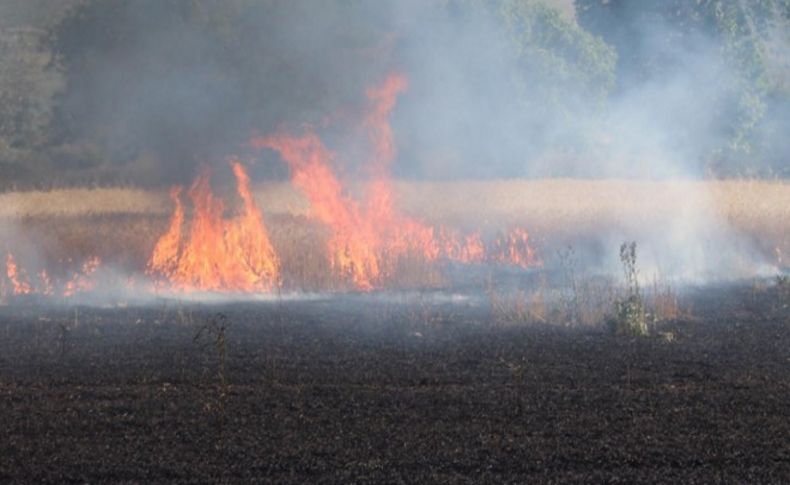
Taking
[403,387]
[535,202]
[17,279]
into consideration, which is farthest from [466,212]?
[403,387]

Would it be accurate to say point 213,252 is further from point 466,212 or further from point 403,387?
point 466,212

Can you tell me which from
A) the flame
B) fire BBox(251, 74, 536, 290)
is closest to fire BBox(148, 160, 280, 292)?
fire BBox(251, 74, 536, 290)

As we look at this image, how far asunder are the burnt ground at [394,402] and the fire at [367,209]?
14.8 feet

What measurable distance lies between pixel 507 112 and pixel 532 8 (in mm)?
6402

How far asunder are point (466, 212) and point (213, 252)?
13.9 metres

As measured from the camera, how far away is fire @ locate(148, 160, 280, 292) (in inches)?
767

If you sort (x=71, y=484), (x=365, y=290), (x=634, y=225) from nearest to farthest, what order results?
(x=71, y=484) < (x=365, y=290) < (x=634, y=225)

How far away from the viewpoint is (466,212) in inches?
1272

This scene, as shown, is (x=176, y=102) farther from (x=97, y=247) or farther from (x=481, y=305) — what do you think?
(x=481, y=305)

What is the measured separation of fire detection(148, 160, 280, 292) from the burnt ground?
3.59 meters

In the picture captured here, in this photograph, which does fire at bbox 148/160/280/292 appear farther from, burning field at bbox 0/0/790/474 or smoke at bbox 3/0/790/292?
smoke at bbox 3/0/790/292

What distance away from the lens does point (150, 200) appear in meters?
26.2

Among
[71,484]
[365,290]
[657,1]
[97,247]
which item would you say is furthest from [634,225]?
[71,484]

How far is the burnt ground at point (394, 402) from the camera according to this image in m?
8.20
